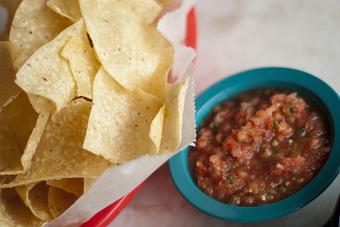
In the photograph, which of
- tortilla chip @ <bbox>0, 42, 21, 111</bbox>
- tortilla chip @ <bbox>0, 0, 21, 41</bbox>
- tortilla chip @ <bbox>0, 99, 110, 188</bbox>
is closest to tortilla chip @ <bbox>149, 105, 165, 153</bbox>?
tortilla chip @ <bbox>0, 99, 110, 188</bbox>

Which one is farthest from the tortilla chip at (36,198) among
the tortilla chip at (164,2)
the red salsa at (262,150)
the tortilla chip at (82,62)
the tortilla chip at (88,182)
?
the tortilla chip at (164,2)

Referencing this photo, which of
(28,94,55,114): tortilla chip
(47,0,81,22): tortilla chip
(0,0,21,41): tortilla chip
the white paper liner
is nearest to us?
the white paper liner

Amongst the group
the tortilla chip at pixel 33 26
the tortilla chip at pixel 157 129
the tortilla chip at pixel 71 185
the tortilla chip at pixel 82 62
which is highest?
the tortilla chip at pixel 33 26

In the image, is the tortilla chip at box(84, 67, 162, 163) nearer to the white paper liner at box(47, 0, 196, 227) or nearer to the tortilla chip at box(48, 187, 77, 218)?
the white paper liner at box(47, 0, 196, 227)

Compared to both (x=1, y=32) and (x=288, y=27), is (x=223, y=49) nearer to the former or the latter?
(x=288, y=27)

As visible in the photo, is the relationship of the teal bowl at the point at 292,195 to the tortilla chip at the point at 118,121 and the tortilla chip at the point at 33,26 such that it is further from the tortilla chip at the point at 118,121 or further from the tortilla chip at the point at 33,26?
the tortilla chip at the point at 33,26

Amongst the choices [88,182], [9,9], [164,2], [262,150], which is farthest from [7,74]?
[262,150]

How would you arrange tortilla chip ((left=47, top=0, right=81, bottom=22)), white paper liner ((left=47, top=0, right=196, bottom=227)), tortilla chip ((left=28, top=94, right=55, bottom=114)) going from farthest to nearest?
tortilla chip ((left=47, top=0, right=81, bottom=22)), tortilla chip ((left=28, top=94, right=55, bottom=114)), white paper liner ((left=47, top=0, right=196, bottom=227))
